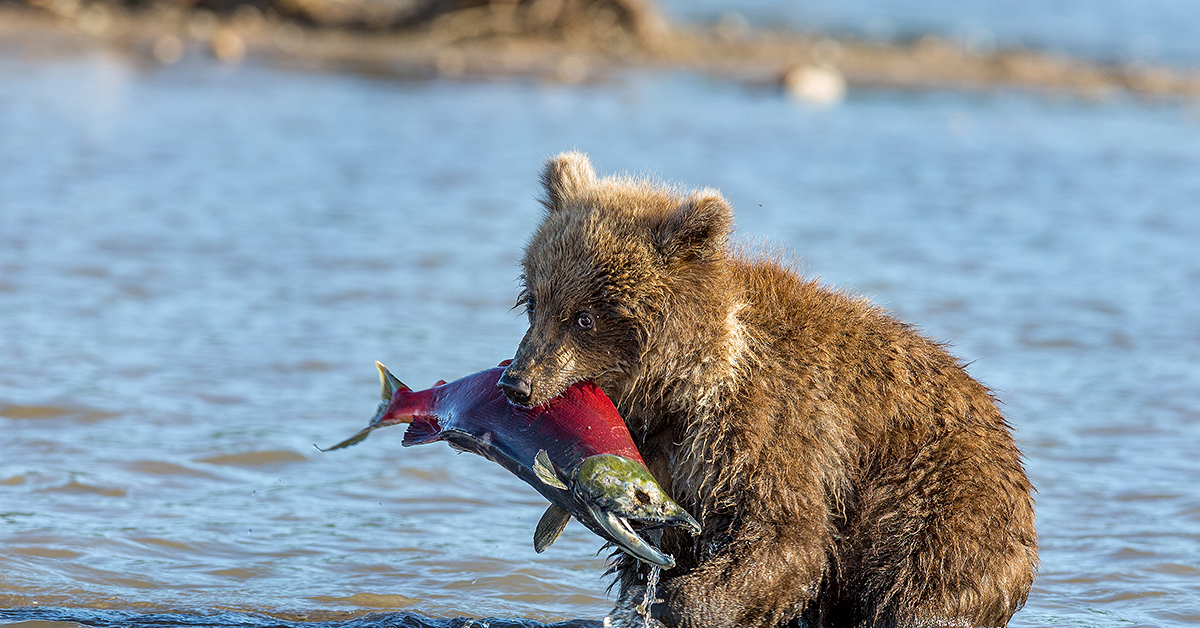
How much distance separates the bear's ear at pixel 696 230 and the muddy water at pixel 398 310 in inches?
38.8

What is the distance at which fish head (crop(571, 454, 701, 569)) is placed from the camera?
433 centimetres

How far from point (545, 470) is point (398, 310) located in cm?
525

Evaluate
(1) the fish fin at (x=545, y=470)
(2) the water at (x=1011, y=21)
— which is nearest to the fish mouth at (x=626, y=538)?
(1) the fish fin at (x=545, y=470)

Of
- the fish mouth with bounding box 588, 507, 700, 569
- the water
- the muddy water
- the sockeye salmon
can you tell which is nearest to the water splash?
the sockeye salmon

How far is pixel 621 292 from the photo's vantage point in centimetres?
466

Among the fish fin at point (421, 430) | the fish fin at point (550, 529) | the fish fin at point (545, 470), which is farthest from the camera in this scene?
the fish fin at point (421, 430)

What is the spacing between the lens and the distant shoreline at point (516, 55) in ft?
70.7

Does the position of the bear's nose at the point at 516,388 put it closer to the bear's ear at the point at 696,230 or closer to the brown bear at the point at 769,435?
the brown bear at the point at 769,435

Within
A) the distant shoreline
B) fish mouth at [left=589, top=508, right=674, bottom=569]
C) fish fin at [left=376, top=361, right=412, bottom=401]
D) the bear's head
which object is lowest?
fish mouth at [left=589, top=508, right=674, bottom=569]

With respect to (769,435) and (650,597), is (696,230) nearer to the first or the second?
(769,435)

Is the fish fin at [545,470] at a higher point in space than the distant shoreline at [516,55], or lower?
lower

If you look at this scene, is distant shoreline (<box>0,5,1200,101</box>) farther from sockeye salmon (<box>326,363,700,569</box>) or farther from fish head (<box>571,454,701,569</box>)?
fish head (<box>571,454,701,569</box>)

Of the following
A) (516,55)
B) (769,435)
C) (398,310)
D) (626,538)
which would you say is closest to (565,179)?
(769,435)

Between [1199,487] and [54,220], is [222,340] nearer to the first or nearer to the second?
[54,220]
